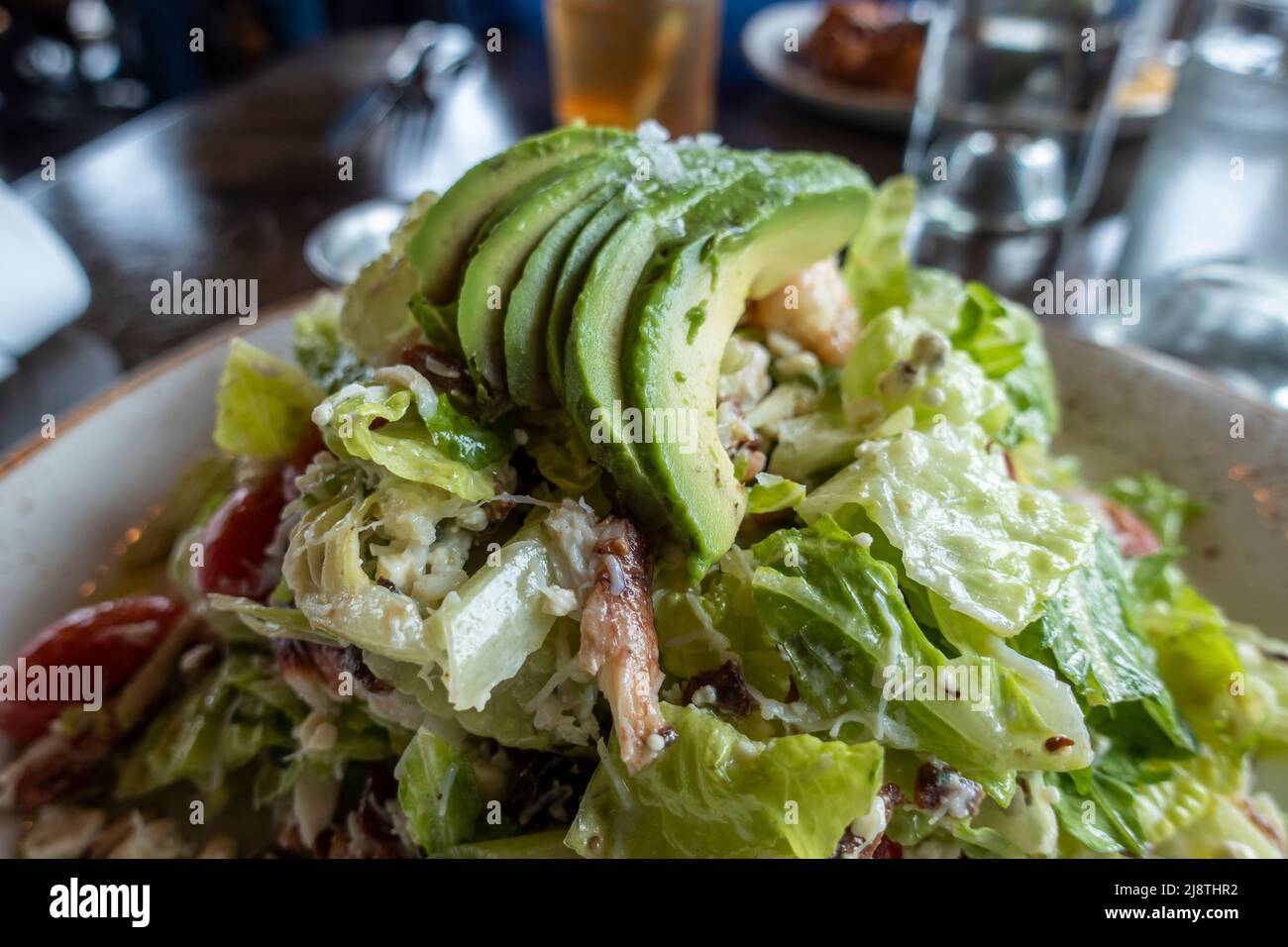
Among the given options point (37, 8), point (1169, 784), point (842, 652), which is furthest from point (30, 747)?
point (37, 8)

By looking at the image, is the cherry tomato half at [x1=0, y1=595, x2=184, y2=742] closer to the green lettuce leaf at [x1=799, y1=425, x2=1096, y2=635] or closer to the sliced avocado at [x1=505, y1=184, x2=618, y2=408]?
the sliced avocado at [x1=505, y1=184, x2=618, y2=408]

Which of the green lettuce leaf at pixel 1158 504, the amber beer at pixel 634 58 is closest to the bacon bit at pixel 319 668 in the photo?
the green lettuce leaf at pixel 1158 504

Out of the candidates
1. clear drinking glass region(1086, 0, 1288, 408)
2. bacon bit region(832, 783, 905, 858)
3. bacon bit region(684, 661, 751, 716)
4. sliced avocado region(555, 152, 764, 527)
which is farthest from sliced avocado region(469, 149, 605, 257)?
clear drinking glass region(1086, 0, 1288, 408)

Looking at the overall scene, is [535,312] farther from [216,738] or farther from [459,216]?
[216,738]

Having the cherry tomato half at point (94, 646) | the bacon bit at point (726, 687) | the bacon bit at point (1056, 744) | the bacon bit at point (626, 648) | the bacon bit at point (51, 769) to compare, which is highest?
the bacon bit at point (626, 648)

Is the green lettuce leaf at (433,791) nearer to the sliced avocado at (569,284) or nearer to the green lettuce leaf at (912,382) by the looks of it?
the sliced avocado at (569,284)

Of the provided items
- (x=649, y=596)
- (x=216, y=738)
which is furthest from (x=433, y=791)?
(x=216, y=738)
